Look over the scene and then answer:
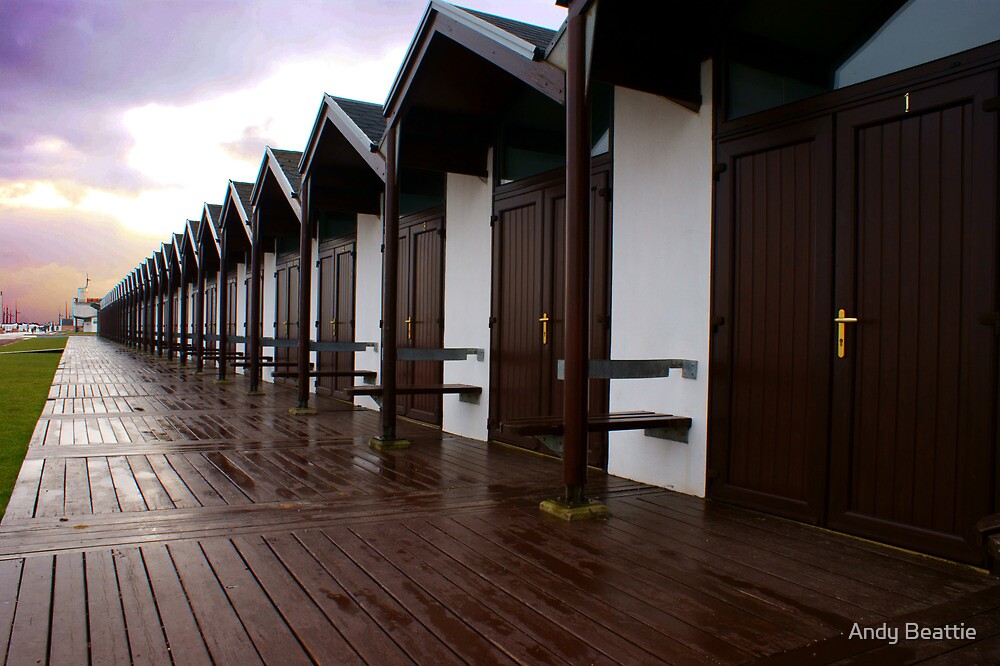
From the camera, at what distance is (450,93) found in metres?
→ 6.50

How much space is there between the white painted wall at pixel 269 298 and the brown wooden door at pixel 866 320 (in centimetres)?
1215

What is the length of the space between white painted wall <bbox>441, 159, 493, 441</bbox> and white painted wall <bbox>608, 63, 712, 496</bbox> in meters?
1.96

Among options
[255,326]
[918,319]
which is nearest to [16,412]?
[255,326]

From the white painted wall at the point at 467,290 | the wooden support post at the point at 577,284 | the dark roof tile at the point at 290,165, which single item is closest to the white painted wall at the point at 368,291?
the dark roof tile at the point at 290,165

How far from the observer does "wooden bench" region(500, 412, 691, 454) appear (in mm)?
3996

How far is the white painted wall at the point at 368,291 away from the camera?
9.57m

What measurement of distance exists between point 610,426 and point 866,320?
147 cm

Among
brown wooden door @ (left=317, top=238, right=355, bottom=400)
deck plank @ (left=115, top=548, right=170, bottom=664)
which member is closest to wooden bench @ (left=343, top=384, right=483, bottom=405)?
brown wooden door @ (left=317, top=238, right=355, bottom=400)

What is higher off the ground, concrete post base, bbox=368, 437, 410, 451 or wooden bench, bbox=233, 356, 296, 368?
wooden bench, bbox=233, 356, 296, 368

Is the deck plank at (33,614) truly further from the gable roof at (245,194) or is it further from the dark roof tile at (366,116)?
the gable roof at (245,194)

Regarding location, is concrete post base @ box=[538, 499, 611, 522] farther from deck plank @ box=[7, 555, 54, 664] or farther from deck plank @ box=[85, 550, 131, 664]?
deck plank @ box=[7, 555, 54, 664]

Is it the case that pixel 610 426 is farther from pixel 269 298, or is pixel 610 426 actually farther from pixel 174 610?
pixel 269 298

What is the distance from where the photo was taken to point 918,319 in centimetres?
330

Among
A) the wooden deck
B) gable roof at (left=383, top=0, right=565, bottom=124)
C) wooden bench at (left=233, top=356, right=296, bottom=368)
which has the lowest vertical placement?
the wooden deck
